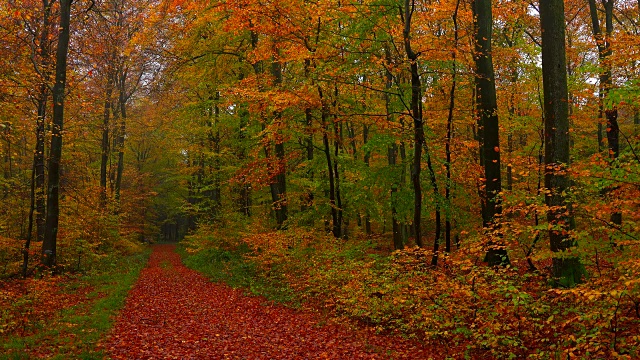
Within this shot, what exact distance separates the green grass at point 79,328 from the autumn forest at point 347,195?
7 centimetres

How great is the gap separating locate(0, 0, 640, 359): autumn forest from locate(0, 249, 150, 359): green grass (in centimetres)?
7

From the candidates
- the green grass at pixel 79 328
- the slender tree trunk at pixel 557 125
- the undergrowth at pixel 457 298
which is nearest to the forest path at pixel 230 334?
the green grass at pixel 79 328

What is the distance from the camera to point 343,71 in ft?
39.3

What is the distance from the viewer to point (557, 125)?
308 inches

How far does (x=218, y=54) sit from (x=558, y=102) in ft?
45.8

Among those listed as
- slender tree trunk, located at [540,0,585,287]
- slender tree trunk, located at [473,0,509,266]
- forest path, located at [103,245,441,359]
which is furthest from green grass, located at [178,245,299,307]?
slender tree trunk, located at [540,0,585,287]

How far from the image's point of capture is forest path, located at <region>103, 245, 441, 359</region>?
701 cm

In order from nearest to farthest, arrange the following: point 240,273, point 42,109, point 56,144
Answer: point 56,144, point 42,109, point 240,273

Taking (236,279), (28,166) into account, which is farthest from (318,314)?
(28,166)

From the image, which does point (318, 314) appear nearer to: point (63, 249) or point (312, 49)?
point (312, 49)

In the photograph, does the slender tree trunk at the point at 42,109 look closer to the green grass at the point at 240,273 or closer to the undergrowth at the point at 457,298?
the green grass at the point at 240,273

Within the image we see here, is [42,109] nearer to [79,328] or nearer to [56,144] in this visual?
[56,144]

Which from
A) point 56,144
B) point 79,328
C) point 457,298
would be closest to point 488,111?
point 457,298

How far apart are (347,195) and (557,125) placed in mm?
8245
